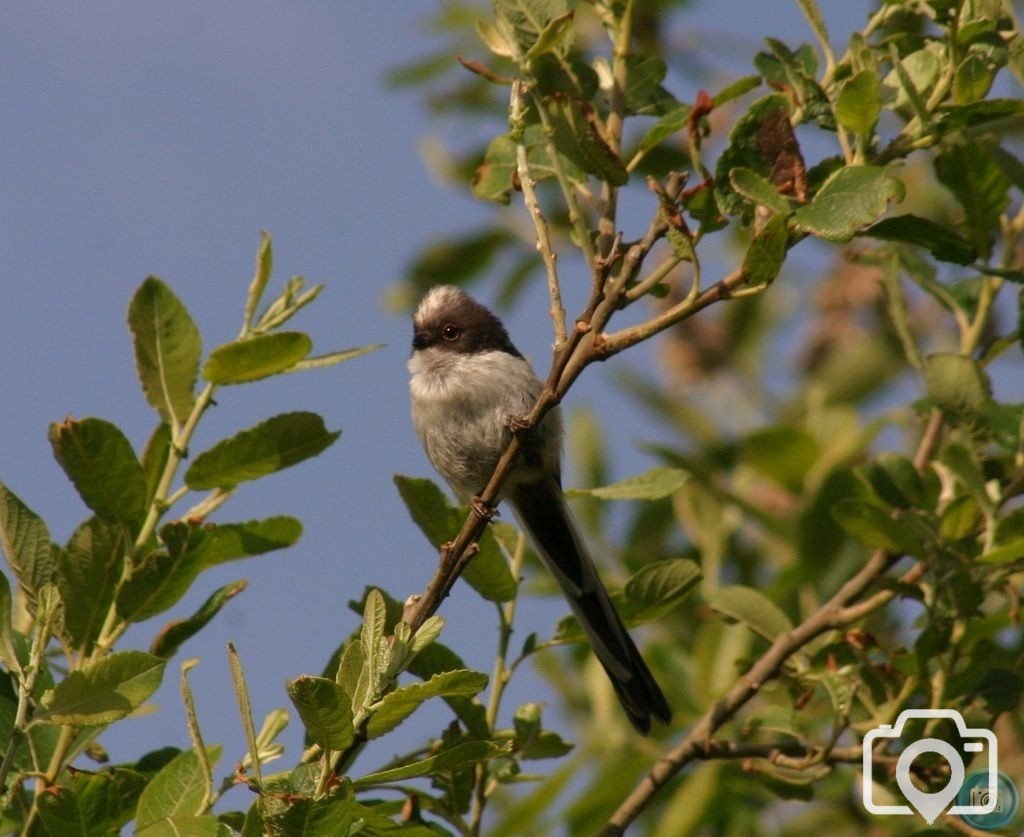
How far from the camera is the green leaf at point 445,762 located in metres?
2.43

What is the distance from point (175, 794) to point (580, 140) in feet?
4.79

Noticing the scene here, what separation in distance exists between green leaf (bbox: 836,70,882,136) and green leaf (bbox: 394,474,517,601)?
1.15 meters

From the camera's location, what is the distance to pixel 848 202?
2654 millimetres

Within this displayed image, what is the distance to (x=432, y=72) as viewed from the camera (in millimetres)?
5465

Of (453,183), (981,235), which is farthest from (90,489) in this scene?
(453,183)

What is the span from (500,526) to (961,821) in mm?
1246

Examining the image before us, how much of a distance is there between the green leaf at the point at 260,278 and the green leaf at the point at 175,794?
0.97m

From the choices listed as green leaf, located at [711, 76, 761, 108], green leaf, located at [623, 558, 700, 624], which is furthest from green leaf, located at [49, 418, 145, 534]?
green leaf, located at [711, 76, 761, 108]

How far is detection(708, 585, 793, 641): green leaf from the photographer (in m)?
3.36

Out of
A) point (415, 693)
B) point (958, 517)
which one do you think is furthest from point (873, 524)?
point (415, 693)

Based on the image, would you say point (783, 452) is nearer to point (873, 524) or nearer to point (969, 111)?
point (873, 524)

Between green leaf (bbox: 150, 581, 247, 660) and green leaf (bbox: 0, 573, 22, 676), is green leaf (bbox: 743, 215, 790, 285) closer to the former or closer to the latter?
green leaf (bbox: 150, 581, 247, 660)

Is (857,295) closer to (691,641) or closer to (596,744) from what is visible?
(691,641)

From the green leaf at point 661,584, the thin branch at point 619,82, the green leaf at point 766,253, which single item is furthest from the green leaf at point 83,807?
the thin branch at point 619,82
